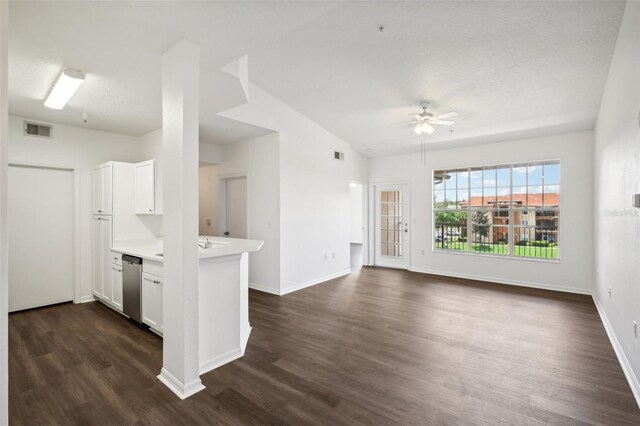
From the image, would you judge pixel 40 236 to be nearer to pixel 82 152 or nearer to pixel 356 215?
pixel 82 152

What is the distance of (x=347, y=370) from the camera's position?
2.69 m

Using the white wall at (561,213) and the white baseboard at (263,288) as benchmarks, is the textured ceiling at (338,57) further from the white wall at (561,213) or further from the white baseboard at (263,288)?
the white baseboard at (263,288)

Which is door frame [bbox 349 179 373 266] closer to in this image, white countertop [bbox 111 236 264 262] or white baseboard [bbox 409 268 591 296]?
white baseboard [bbox 409 268 591 296]

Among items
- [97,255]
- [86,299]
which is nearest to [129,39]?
[97,255]

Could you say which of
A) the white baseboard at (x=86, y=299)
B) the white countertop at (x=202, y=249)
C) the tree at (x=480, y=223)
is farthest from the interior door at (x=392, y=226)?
the white baseboard at (x=86, y=299)

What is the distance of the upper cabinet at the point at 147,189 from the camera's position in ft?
13.9

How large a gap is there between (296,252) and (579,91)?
4552mm

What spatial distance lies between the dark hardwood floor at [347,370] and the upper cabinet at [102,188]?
1.44 m

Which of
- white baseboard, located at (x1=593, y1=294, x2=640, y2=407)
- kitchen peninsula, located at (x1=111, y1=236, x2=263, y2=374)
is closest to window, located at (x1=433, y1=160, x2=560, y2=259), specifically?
white baseboard, located at (x1=593, y1=294, x2=640, y2=407)

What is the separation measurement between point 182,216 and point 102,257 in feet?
10.3

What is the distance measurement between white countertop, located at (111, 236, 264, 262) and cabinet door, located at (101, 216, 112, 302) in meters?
0.17

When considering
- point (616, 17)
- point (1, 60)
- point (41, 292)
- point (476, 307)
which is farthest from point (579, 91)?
point (41, 292)

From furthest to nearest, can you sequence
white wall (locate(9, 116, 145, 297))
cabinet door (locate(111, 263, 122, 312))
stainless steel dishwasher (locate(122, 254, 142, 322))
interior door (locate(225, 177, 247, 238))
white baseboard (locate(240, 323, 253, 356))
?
interior door (locate(225, 177, 247, 238)) < white wall (locate(9, 116, 145, 297)) < cabinet door (locate(111, 263, 122, 312)) < stainless steel dishwasher (locate(122, 254, 142, 322)) < white baseboard (locate(240, 323, 253, 356))

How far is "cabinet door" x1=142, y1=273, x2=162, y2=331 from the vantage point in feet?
10.8
